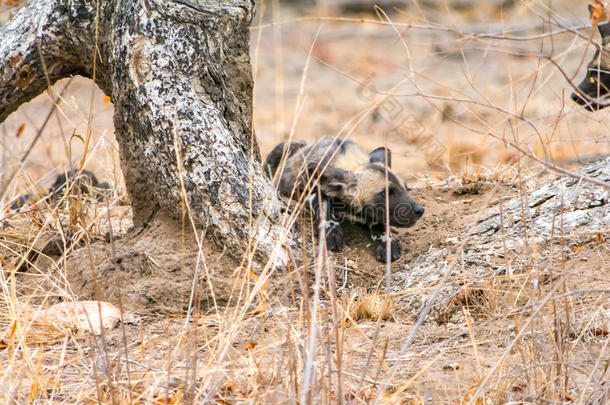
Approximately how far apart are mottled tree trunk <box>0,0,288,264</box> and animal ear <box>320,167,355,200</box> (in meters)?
1.03

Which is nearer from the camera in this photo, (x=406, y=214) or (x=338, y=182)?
(x=406, y=214)

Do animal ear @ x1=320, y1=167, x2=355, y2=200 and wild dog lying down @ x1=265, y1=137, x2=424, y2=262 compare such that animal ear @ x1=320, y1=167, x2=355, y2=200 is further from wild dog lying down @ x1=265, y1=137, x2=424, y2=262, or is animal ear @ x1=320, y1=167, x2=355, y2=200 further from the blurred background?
the blurred background

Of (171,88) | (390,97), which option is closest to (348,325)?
(171,88)

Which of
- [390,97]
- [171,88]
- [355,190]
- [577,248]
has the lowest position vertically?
[577,248]

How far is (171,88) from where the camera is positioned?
3.86 metres

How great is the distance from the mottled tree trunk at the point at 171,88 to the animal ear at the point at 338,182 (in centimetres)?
103

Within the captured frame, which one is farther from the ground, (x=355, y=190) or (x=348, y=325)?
(x=355, y=190)

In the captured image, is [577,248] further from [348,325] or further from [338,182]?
[338,182]

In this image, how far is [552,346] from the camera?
9.18 feet

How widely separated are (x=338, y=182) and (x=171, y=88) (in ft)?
5.63

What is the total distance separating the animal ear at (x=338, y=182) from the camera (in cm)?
514

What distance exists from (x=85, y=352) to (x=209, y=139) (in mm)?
1368

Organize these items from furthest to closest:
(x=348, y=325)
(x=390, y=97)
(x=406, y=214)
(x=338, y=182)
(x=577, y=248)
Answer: (x=390, y=97), (x=338, y=182), (x=406, y=214), (x=577, y=248), (x=348, y=325)

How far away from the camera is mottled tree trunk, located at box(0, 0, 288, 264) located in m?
3.85
